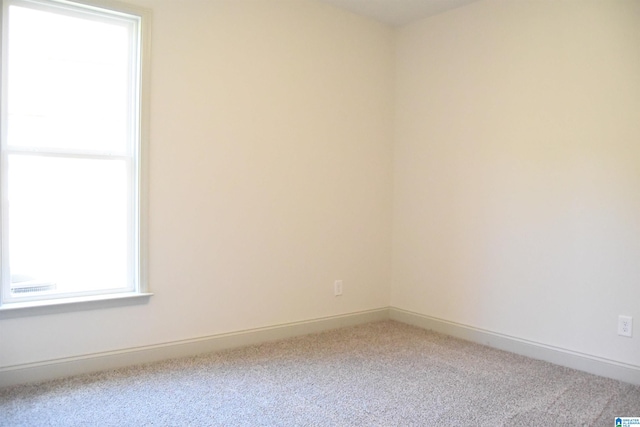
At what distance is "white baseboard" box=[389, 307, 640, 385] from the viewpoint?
2.93 m

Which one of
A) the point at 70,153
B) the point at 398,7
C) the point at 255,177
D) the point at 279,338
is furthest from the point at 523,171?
the point at 70,153

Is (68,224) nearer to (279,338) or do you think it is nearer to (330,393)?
(279,338)

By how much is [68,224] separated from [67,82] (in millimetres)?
844

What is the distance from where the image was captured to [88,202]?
9.66 feet

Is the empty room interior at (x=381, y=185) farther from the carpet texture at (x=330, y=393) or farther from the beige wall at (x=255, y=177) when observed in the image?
the carpet texture at (x=330, y=393)

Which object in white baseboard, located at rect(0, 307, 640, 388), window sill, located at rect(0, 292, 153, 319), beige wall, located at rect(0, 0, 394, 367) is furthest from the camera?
beige wall, located at rect(0, 0, 394, 367)

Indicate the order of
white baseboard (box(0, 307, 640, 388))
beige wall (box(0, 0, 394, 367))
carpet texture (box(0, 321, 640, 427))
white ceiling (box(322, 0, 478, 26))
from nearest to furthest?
carpet texture (box(0, 321, 640, 427))
white baseboard (box(0, 307, 640, 388))
beige wall (box(0, 0, 394, 367))
white ceiling (box(322, 0, 478, 26))

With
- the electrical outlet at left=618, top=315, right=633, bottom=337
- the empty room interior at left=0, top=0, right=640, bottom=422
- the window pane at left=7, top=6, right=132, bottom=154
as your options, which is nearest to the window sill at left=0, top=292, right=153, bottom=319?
the empty room interior at left=0, top=0, right=640, bottom=422

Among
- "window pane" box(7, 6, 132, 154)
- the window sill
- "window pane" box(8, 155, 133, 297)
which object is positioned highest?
"window pane" box(7, 6, 132, 154)

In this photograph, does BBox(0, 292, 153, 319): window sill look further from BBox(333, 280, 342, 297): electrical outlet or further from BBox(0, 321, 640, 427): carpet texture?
BBox(333, 280, 342, 297): electrical outlet

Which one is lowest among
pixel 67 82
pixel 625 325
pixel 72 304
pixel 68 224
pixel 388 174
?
pixel 625 325

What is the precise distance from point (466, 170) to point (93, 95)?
8.85ft

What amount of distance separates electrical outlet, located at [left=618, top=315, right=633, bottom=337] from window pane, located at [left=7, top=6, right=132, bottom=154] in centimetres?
324

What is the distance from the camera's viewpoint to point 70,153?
2.87 metres
